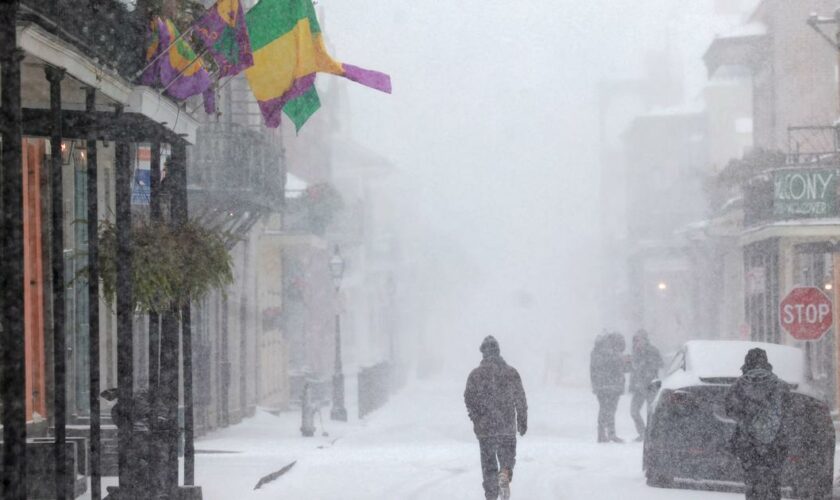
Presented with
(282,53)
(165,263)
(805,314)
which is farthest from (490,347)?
(805,314)

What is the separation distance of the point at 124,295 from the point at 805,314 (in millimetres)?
13207

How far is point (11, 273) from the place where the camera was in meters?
6.75

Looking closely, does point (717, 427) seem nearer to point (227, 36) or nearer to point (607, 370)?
point (227, 36)

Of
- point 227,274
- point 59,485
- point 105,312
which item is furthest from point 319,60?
point 105,312

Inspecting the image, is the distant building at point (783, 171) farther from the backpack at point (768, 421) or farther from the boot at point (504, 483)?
the backpack at point (768, 421)

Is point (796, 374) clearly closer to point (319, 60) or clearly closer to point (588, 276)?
point (319, 60)

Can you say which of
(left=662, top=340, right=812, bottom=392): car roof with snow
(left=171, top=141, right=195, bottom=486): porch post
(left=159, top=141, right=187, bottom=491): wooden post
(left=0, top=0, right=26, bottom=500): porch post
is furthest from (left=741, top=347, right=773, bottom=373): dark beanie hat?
(left=0, top=0, right=26, bottom=500): porch post

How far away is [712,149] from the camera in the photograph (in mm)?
60344

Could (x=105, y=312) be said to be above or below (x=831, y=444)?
above

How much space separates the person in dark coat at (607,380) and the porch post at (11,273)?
15704mm

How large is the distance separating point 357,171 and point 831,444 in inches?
2008

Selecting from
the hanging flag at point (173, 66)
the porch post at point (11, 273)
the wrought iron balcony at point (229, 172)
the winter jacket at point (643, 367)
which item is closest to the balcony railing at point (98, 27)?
the hanging flag at point (173, 66)

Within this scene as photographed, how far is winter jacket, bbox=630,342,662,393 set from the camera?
2247 cm

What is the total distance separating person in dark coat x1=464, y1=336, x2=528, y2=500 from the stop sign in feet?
27.2
